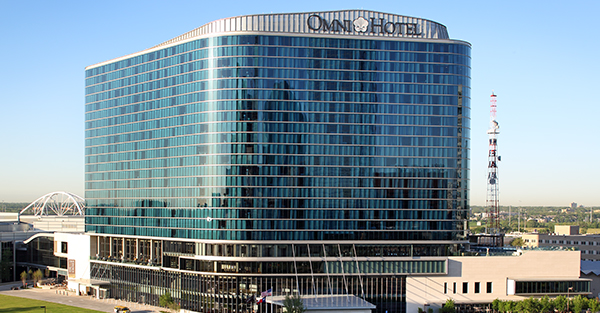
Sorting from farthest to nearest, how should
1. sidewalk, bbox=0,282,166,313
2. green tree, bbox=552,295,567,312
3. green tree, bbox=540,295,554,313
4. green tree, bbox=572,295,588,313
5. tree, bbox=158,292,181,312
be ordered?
sidewalk, bbox=0,282,166,313 → tree, bbox=158,292,181,312 → green tree, bbox=572,295,588,313 → green tree, bbox=552,295,567,312 → green tree, bbox=540,295,554,313

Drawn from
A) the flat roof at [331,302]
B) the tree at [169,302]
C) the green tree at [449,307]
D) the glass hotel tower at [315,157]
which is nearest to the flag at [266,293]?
the flat roof at [331,302]

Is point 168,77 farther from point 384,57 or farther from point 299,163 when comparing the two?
point 384,57

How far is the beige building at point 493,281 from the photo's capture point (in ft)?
496

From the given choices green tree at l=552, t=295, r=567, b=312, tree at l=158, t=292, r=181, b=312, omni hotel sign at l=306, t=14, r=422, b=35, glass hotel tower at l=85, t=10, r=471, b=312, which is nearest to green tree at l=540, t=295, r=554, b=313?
green tree at l=552, t=295, r=567, b=312

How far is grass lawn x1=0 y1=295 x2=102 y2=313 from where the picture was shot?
152875 millimetres

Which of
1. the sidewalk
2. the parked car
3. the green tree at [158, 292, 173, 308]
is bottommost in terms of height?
the sidewalk

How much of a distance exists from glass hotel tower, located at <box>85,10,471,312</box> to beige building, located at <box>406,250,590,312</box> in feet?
10.2

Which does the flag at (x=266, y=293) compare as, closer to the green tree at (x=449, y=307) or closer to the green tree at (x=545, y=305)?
the green tree at (x=449, y=307)

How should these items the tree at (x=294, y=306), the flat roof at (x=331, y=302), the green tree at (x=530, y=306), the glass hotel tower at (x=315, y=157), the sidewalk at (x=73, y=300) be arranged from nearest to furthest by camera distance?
the tree at (x=294, y=306), the flat roof at (x=331, y=302), the green tree at (x=530, y=306), the glass hotel tower at (x=315, y=157), the sidewalk at (x=73, y=300)

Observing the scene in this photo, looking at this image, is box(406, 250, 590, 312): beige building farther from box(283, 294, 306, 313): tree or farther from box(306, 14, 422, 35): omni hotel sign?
box(306, 14, 422, 35): omni hotel sign

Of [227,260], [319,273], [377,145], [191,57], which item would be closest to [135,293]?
[227,260]

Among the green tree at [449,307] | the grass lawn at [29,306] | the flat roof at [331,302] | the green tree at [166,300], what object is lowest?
the grass lawn at [29,306]

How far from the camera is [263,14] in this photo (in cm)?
15062

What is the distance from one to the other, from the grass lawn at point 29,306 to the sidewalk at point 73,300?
3518mm
